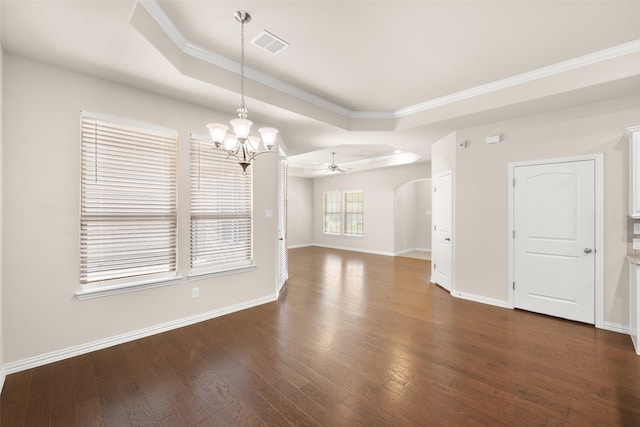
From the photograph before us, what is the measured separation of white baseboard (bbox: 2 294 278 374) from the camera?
2409 millimetres

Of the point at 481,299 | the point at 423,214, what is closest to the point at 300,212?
the point at 423,214

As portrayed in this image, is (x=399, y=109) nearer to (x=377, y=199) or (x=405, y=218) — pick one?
(x=377, y=199)

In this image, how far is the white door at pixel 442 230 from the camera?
15.9ft

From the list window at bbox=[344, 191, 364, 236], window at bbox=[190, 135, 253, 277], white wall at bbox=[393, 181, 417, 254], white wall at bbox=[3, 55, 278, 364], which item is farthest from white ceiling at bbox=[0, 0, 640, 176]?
window at bbox=[344, 191, 364, 236]

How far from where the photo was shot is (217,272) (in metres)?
3.66

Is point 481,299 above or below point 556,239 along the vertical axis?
below

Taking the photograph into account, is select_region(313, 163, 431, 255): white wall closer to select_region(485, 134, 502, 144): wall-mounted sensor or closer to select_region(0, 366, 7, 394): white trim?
select_region(485, 134, 502, 144): wall-mounted sensor

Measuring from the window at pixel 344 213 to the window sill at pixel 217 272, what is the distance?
5.97 m

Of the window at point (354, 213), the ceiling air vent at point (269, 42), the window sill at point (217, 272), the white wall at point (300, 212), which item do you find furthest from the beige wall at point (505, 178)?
the white wall at point (300, 212)

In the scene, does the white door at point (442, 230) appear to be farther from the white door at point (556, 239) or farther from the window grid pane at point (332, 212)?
the window grid pane at point (332, 212)

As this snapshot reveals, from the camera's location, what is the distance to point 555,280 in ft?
12.0

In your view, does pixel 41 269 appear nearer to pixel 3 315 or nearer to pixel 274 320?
pixel 3 315

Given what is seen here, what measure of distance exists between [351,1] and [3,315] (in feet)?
12.7

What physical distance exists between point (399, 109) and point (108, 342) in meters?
4.88
